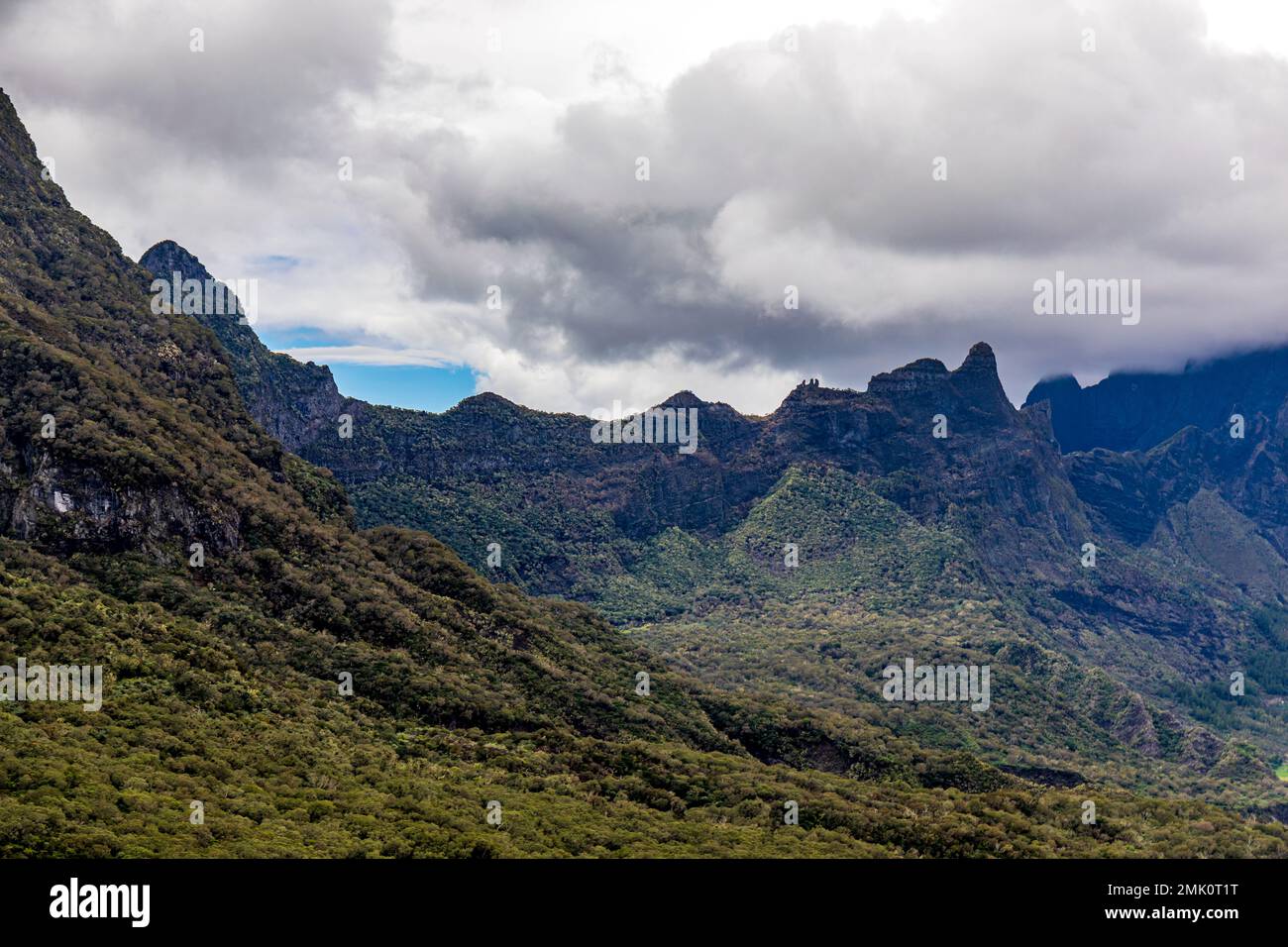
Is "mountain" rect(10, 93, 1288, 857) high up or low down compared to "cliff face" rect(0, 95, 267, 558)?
down

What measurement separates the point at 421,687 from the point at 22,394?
175 feet

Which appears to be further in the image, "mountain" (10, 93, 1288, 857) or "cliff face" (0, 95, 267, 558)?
"cliff face" (0, 95, 267, 558)

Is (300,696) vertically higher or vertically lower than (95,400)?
lower

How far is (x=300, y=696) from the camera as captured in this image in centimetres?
9888

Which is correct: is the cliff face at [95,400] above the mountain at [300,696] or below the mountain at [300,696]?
above

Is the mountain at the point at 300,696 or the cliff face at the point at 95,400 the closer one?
the mountain at the point at 300,696

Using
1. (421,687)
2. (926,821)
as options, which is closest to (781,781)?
(926,821)

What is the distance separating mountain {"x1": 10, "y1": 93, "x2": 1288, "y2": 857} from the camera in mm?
72500

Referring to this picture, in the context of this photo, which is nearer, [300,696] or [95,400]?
[300,696]

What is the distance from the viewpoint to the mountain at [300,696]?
238 ft
